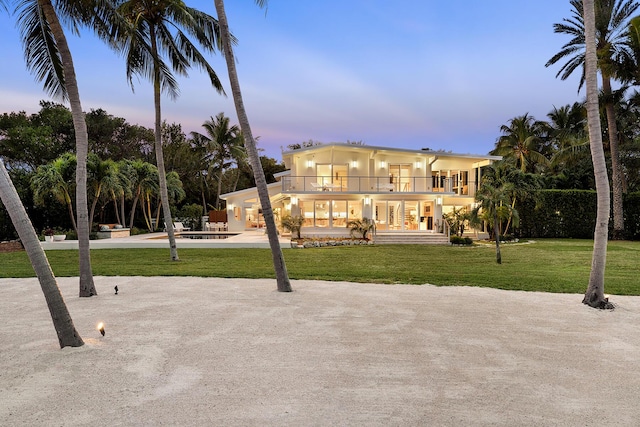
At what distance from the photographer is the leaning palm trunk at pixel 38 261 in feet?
14.0

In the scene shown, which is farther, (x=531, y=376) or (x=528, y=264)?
(x=528, y=264)

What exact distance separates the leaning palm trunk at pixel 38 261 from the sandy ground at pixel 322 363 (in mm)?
206

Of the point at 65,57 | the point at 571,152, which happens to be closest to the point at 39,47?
the point at 65,57

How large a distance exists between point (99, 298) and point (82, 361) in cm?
357

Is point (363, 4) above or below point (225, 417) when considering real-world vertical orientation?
above

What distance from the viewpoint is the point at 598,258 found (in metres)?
6.65

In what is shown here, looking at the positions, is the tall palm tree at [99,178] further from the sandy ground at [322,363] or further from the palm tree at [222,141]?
the sandy ground at [322,363]

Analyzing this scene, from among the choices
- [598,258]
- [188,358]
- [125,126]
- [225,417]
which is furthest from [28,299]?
[125,126]

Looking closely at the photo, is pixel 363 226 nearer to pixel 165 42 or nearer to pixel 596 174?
pixel 165 42

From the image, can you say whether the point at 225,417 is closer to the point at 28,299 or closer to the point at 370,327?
the point at 370,327

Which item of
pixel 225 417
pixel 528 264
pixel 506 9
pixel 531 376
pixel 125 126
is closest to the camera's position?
pixel 225 417

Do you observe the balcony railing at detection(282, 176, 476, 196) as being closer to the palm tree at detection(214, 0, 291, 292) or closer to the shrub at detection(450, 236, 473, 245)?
the shrub at detection(450, 236, 473, 245)

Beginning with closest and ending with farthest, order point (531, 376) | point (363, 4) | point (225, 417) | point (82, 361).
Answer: point (225, 417), point (531, 376), point (82, 361), point (363, 4)

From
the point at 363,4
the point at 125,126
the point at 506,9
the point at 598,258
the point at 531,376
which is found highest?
the point at 506,9
